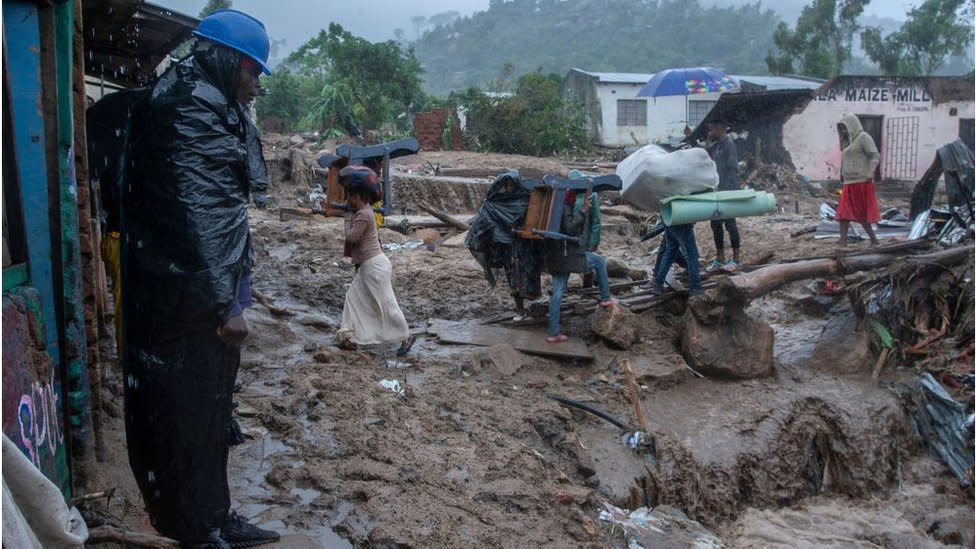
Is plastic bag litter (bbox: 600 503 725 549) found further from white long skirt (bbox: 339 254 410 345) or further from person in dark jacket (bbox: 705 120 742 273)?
person in dark jacket (bbox: 705 120 742 273)

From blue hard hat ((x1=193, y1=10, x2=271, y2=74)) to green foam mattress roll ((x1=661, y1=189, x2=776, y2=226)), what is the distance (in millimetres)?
4820

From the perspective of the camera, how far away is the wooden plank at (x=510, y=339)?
671 centimetres

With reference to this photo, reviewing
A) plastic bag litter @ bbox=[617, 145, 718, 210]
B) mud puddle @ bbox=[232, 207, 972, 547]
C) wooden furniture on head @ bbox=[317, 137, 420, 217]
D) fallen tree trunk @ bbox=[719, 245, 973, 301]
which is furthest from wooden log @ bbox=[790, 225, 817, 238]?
wooden furniture on head @ bbox=[317, 137, 420, 217]

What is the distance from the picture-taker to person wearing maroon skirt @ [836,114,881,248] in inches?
335

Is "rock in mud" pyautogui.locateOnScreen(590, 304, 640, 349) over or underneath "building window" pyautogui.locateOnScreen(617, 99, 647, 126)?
underneath

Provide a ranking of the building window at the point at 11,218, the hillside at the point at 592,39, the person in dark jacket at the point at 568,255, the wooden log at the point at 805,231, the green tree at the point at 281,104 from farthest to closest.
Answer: the hillside at the point at 592,39 < the green tree at the point at 281,104 < the wooden log at the point at 805,231 < the person in dark jacket at the point at 568,255 < the building window at the point at 11,218

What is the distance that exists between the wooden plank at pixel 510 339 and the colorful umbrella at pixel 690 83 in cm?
1568

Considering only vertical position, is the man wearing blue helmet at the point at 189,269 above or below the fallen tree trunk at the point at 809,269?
above

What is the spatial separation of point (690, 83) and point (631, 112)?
10.4m

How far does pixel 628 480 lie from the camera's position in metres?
5.35

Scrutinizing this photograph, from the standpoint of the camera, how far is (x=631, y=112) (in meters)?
31.7

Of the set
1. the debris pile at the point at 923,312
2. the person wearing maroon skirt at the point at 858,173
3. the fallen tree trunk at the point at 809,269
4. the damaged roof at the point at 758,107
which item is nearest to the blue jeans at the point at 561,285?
the fallen tree trunk at the point at 809,269

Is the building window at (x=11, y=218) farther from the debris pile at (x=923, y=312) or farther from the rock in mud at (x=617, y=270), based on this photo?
the debris pile at (x=923, y=312)

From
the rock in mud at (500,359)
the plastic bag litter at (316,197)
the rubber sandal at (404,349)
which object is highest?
the plastic bag litter at (316,197)
